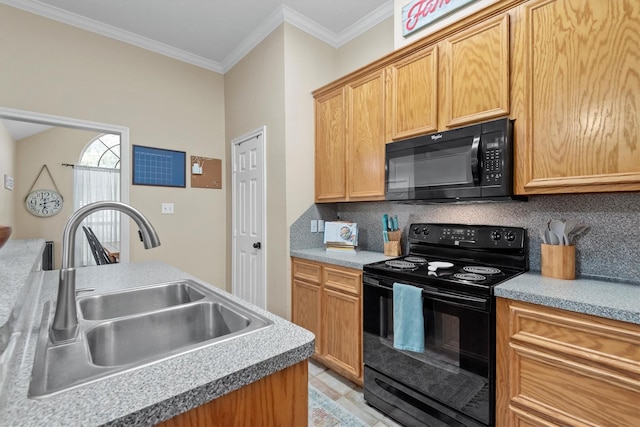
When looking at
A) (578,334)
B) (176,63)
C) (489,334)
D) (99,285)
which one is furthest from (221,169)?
(578,334)

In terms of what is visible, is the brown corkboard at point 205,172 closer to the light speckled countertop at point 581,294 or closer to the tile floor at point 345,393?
the tile floor at point 345,393

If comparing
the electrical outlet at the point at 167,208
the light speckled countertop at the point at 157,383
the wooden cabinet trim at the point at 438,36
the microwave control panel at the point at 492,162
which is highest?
the wooden cabinet trim at the point at 438,36

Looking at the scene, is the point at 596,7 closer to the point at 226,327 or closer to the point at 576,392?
the point at 576,392

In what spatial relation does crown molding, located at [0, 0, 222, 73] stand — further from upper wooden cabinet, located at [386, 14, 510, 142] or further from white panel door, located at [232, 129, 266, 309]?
upper wooden cabinet, located at [386, 14, 510, 142]

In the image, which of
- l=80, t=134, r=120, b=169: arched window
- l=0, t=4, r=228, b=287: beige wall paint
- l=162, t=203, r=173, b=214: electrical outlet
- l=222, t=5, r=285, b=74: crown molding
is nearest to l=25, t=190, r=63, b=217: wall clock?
l=80, t=134, r=120, b=169: arched window

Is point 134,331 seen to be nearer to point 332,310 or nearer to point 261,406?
point 261,406

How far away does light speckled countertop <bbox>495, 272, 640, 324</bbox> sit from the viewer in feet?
3.59

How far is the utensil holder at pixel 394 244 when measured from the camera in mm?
2293

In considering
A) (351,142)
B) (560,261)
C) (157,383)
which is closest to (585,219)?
(560,261)

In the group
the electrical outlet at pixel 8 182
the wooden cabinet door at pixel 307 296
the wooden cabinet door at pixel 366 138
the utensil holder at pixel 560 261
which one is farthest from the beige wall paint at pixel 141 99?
the utensil holder at pixel 560 261

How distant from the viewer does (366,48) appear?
279cm

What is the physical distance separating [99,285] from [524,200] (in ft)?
7.53

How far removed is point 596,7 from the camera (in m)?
1.35

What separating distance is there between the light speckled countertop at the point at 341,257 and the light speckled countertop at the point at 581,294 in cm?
87
